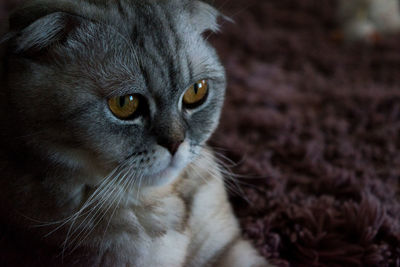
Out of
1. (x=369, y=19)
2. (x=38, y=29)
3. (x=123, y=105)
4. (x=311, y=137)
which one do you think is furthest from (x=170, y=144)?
(x=369, y=19)

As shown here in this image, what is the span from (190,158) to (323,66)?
1.15 meters

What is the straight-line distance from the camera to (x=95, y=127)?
723 mm

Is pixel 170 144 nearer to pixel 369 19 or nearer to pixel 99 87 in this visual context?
pixel 99 87

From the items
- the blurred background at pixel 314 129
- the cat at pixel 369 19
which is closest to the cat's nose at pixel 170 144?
the blurred background at pixel 314 129

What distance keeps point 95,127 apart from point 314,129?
32.8 inches

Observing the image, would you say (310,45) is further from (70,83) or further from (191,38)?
(70,83)

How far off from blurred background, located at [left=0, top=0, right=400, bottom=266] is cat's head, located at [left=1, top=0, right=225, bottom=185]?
0.21m

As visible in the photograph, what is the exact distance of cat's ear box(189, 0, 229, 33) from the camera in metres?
→ 0.88

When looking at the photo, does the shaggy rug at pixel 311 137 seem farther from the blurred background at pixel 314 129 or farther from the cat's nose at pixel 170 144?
the cat's nose at pixel 170 144

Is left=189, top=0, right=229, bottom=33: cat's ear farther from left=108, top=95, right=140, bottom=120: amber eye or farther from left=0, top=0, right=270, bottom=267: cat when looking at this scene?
left=108, top=95, right=140, bottom=120: amber eye

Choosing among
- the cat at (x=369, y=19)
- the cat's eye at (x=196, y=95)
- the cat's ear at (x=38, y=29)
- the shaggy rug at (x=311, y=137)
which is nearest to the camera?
the cat's ear at (x=38, y=29)

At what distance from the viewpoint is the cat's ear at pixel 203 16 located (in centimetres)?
88

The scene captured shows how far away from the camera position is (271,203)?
104 centimetres

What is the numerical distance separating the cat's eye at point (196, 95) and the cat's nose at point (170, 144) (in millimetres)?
97
